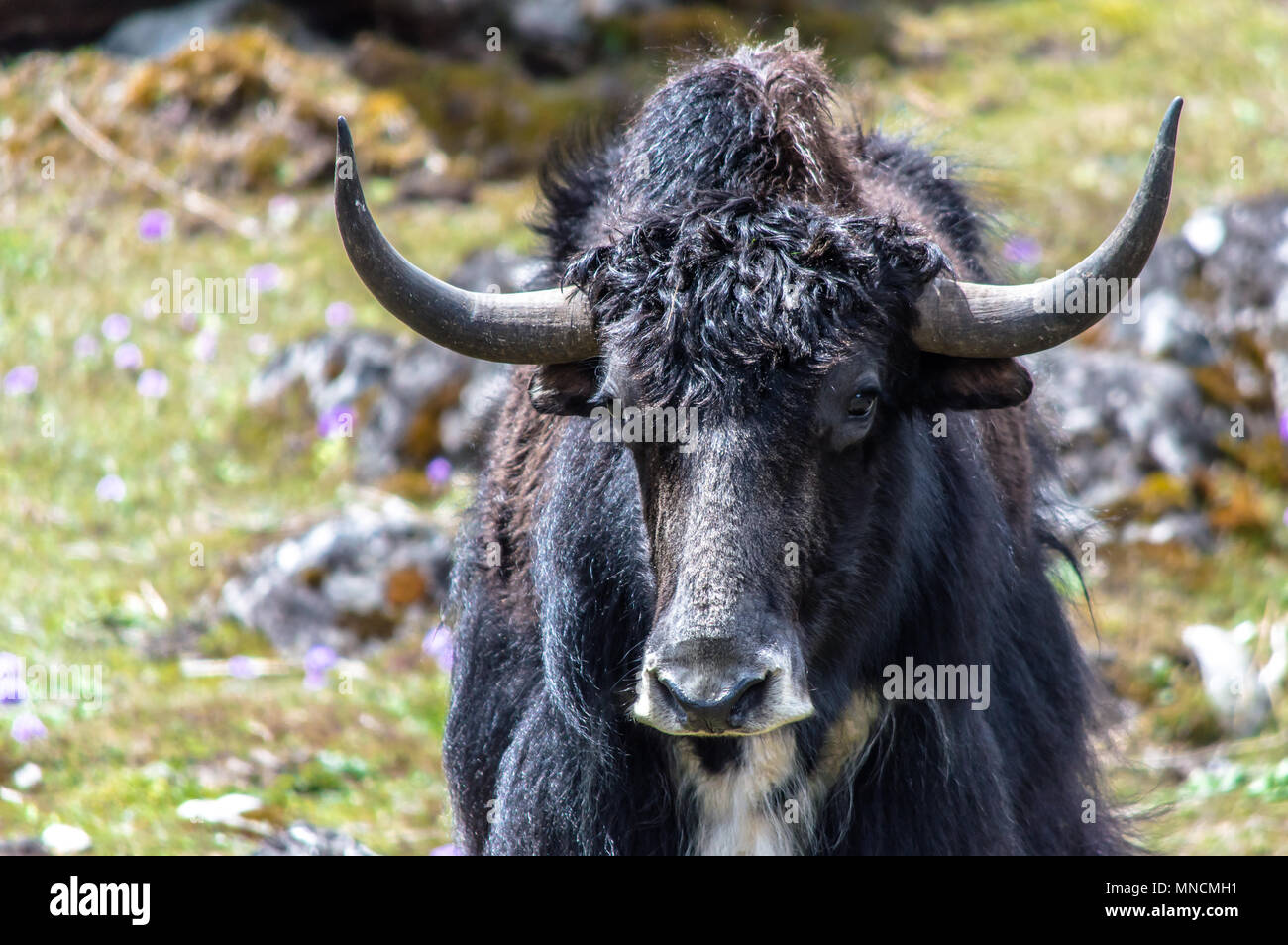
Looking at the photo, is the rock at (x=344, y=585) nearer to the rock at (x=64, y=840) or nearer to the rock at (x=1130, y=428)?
the rock at (x=64, y=840)

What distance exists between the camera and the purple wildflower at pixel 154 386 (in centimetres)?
1015

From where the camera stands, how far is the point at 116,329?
10672mm

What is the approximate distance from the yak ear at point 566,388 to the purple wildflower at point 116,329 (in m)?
7.52

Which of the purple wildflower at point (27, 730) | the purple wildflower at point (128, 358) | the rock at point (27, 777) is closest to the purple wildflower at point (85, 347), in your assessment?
the purple wildflower at point (128, 358)

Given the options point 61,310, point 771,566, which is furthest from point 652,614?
point 61,310

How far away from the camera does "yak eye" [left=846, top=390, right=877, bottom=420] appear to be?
3.67 meters

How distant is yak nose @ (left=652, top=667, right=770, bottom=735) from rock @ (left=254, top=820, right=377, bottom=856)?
96.2 inches

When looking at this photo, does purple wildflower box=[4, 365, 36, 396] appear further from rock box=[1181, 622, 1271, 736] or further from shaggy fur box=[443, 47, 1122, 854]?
rock box=[1181, 622, 1271, 736]

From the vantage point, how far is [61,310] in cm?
1102

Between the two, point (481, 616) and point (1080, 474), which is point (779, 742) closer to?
point (481, 616)

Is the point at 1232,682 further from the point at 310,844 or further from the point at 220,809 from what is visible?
the point at 220,809

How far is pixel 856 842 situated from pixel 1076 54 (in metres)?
11.9

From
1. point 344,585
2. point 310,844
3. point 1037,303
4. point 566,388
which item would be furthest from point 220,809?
point 1037,303

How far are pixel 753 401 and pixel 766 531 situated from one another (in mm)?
311
